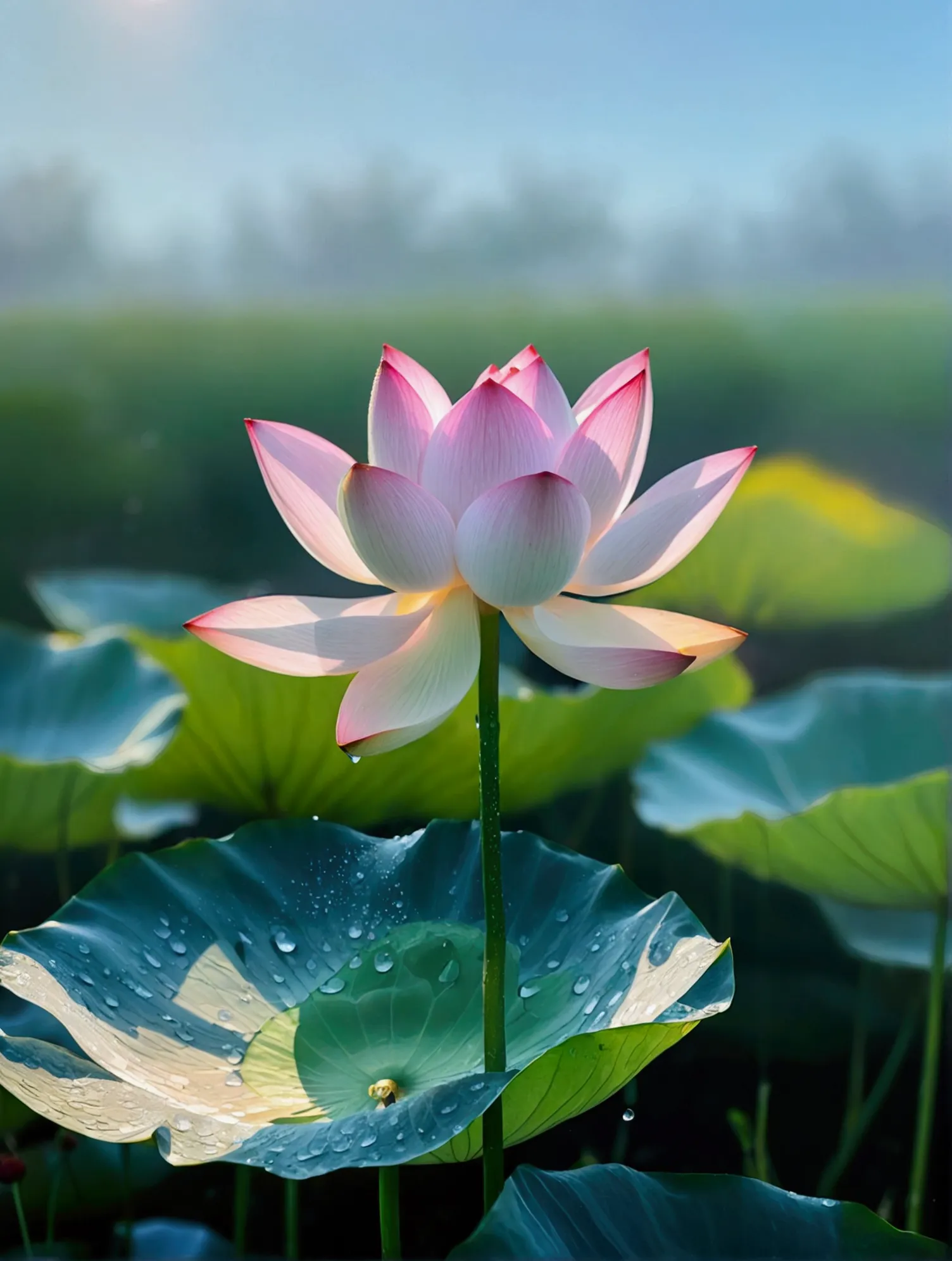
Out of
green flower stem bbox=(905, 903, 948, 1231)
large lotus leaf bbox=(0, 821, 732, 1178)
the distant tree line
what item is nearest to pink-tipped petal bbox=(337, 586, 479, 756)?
large lotus leaf bbox=(0, 821, 732, 1178)

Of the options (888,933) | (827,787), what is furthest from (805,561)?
(888,933)

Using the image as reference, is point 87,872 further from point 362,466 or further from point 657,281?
point 657,281

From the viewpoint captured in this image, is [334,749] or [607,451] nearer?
[607,451]

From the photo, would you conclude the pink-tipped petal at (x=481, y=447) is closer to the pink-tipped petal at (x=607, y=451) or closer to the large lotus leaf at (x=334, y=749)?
the pink-tipped petal at (x=607, y=451)

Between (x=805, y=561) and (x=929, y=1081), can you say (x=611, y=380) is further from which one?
(x=805, y=561)

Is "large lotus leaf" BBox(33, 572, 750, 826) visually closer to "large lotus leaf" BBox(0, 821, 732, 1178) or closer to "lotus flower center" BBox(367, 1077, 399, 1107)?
"large lotus leaf" BBox(0, 821, 732, 1178)
